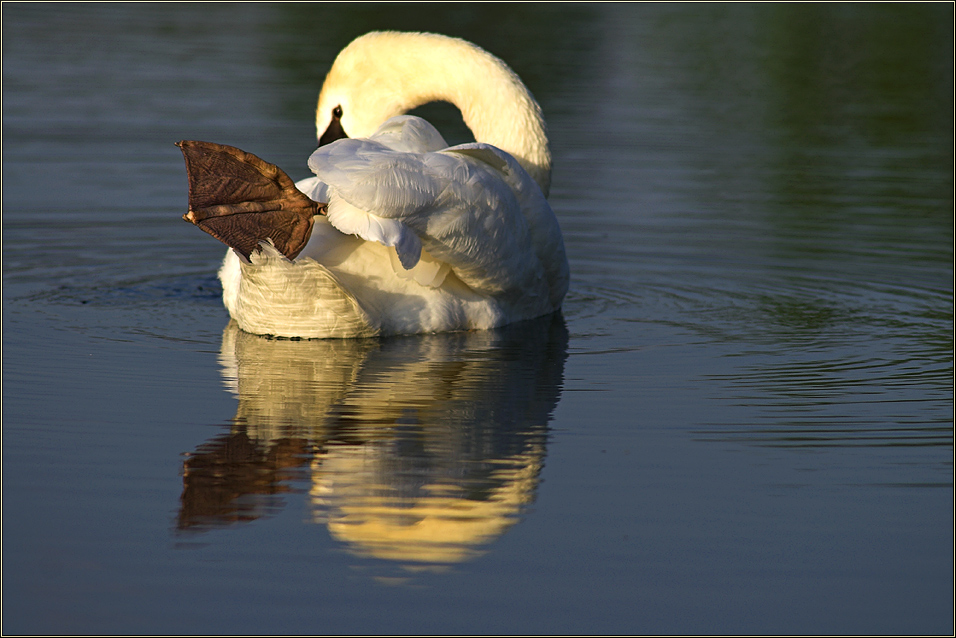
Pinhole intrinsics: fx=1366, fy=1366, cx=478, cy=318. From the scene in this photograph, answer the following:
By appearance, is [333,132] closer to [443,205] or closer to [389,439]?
[443,205]

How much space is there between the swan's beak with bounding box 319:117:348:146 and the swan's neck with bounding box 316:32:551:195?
0.13ft

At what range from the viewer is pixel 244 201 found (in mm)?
5832

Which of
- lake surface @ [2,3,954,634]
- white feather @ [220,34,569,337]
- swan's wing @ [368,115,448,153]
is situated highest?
swan's wing @ [368,115,448,153]

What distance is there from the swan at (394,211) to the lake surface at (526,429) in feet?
0.75

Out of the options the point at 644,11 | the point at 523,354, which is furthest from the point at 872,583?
the point at 644,11

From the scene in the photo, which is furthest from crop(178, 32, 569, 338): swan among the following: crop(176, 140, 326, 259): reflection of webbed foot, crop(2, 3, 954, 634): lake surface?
crop(2, 3, 954, 634): lake surface

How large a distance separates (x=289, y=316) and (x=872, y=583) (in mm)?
3563

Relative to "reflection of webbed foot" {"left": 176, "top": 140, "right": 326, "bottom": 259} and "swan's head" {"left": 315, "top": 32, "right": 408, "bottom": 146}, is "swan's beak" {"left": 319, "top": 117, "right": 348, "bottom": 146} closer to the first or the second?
"swan's head" {"left": 315, "top": 32, "right": 408, "bottom": 146}

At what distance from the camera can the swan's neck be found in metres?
8.10

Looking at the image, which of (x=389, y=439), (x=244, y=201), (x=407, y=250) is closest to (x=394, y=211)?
(x=407, y=250)

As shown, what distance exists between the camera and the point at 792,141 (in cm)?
1559

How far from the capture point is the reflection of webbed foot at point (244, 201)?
577 centimetres

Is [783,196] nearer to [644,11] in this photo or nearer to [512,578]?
[512,578]

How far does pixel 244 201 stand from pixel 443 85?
8.81 feet
